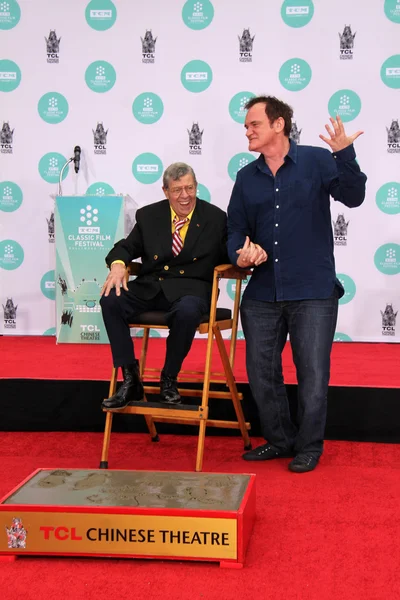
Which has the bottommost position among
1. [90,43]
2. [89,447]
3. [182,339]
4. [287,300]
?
[89,447]

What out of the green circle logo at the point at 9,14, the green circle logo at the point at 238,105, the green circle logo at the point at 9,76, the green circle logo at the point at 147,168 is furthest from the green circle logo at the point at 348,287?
the green circle logo at the point at 9,14

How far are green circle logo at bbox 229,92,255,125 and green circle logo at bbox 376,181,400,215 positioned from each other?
3.91 ft

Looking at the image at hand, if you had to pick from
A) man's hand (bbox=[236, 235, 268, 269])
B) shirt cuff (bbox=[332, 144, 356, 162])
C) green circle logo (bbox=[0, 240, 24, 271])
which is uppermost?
shirt cuff (bbox=[332, 144, 356, 162])

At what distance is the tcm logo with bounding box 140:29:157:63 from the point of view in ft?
18.0

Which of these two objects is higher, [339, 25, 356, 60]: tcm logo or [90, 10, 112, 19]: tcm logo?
[90, 10, 112, 19]: tcm logo

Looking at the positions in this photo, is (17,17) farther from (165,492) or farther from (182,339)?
(165,492)

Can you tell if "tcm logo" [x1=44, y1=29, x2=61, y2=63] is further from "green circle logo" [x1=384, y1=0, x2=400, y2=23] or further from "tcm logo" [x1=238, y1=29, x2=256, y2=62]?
"green circle logo" [x1=384, y1=0, x2=400, y2=23]

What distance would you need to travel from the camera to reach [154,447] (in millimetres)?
3395

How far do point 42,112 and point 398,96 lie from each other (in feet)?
8.91

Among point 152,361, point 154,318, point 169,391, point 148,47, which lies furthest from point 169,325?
point 148,47

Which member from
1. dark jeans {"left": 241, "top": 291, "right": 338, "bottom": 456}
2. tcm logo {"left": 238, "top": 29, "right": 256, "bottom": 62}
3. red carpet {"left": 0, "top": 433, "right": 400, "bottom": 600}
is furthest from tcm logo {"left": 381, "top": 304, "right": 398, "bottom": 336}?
dark jeans {"left": 241, "top": 291, "right": 338, "bottom": 456}

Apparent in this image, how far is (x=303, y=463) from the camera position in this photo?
301cm

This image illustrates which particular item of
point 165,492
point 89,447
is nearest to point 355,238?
point 89,447

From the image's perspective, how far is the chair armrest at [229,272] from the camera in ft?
10.2
